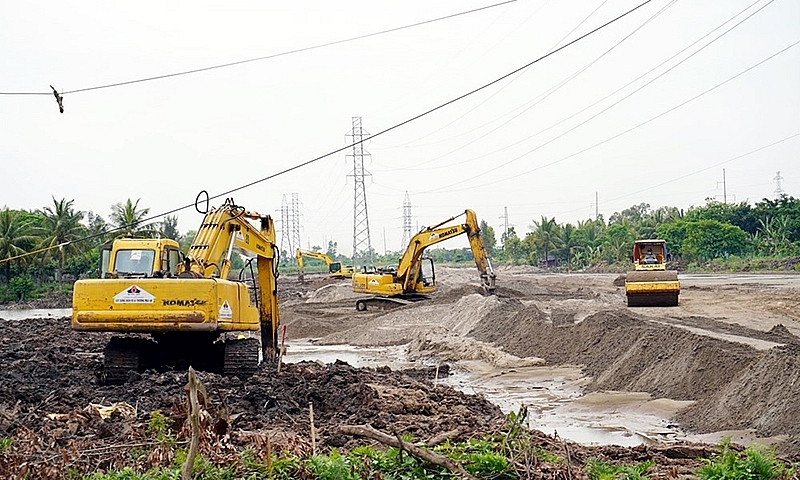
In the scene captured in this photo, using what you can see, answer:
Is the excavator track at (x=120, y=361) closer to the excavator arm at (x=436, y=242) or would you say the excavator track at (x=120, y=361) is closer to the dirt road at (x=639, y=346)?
the dirt road at (x=639, y=346)

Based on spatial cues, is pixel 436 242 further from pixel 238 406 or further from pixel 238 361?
pixel 238 406

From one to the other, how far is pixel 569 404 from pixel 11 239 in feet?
179

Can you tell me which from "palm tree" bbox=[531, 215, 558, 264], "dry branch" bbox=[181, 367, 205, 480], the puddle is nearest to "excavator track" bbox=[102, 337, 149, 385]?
the puddle

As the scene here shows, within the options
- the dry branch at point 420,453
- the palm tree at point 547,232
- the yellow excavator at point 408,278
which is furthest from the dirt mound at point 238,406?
the palm tree at point 547,232

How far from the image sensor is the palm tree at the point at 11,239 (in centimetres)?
6100

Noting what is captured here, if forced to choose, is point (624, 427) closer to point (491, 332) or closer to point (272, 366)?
point (272, 366)

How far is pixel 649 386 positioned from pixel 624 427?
117 inches

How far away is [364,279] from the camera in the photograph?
128ft

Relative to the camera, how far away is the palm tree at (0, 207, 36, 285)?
2402 inches

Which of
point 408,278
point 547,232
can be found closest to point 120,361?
point 408,278

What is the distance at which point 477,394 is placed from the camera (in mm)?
15414

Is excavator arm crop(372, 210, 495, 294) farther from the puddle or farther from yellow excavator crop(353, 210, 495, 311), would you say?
the puddle

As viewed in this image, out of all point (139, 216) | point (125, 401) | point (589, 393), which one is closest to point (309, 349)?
point (589, 393)

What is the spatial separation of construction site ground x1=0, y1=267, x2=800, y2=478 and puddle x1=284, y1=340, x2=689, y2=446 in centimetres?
3
